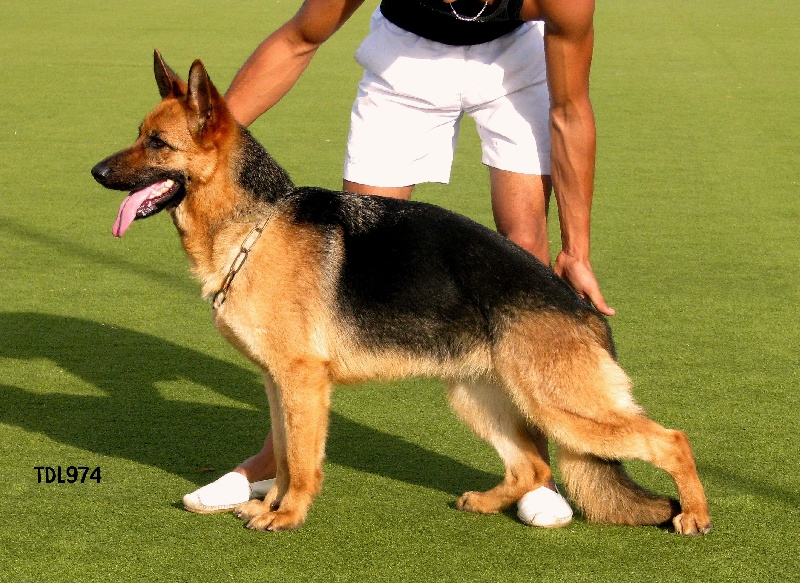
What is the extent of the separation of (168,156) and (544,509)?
1863mm

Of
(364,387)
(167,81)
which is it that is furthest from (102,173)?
(364,387)

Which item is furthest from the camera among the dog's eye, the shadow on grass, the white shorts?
the shadow on grass

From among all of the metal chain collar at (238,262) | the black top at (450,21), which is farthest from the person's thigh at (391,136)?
the metal chain collar at (238,262)

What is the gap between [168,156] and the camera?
4.05 metres

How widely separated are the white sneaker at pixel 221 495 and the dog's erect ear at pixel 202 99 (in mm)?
1330

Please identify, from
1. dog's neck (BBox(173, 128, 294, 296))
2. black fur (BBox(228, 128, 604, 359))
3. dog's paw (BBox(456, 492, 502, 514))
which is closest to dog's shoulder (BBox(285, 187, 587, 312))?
black fur (BBox(228, 128, 604, 359))

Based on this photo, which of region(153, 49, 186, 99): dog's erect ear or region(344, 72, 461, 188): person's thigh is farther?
region(344, 72, 461, 188): person's thigh

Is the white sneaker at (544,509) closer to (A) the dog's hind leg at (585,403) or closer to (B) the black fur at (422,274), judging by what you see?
(A) the dog's hind leg at (585,403)

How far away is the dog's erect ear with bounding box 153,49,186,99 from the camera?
4.13m

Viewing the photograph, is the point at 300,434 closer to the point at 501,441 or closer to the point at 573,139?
the point at 501,441

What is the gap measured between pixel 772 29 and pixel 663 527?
1464cm

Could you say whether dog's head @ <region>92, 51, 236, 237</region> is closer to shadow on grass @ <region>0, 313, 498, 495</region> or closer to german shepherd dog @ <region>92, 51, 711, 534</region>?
german shepherd dog @ <region>92, 51, 711, 534</region>

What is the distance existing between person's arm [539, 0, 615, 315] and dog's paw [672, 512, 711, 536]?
790 mm

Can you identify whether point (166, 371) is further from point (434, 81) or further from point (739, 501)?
point (739, 501)
